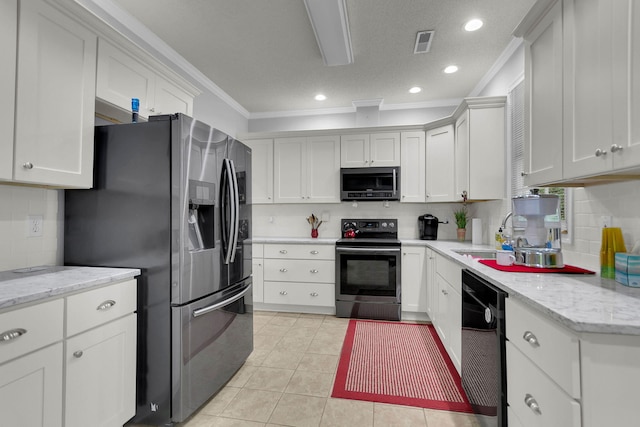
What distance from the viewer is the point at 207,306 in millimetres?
1914

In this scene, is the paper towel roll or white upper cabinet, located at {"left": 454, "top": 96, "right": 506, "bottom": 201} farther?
the paper towel roll


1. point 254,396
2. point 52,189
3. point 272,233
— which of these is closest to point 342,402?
point 254,396

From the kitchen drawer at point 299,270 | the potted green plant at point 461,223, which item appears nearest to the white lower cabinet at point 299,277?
the kitchen drawer at point 299,270

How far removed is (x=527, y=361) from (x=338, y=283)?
8.34 ft

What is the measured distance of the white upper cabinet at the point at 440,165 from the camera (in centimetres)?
361

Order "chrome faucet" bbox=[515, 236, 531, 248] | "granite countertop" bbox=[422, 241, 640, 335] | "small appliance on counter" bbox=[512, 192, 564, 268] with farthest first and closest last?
"chrome faucet" bbox=[515, 236, 531, 248], "small appliance on counter" bbox=[512, 192, 564, 268], "granite countertop" bbox=[422, 241, 640, 335]

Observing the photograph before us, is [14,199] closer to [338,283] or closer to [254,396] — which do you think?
[254,396]

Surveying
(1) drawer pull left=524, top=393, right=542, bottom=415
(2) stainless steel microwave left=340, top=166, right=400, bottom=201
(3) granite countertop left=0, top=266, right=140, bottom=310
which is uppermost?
(2) stainless steel microwave left=340, top=166, right=400, bottom=201

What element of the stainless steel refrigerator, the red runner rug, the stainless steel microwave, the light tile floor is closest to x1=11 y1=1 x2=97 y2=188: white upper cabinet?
the stainless steel refrigerator

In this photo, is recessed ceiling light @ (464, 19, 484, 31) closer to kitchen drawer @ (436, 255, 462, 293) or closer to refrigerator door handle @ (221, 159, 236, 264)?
kitchen drawer @ (436, 255, 462, 293)

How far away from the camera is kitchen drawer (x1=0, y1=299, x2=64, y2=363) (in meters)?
1.13

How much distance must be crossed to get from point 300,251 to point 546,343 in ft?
9.56

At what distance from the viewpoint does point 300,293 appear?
3.79 m

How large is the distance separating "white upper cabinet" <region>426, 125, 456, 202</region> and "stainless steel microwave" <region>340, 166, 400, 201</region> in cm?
40
